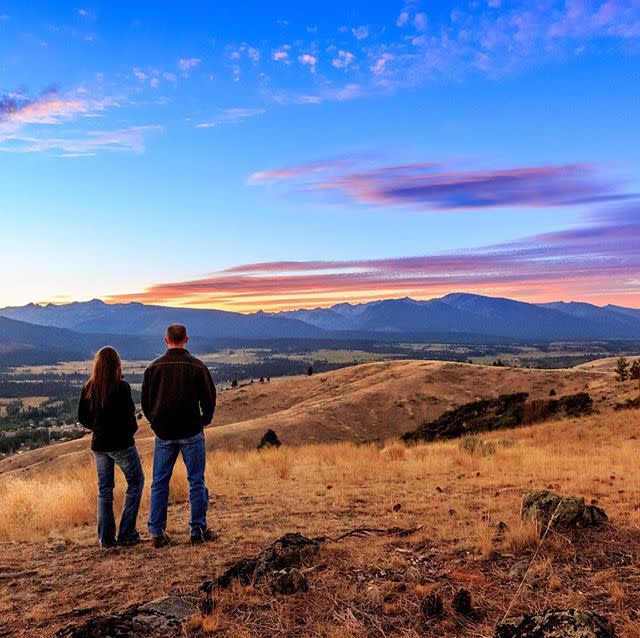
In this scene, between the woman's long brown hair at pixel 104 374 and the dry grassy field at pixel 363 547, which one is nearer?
the dry grassy field at pixel 363 547

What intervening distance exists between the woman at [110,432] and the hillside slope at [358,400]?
25.4 m

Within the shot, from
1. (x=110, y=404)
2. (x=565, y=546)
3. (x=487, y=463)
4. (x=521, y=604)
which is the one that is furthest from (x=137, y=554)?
(x=487, y=463)

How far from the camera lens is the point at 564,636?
3359 mm

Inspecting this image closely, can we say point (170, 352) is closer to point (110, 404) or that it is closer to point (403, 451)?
point (110, 404)

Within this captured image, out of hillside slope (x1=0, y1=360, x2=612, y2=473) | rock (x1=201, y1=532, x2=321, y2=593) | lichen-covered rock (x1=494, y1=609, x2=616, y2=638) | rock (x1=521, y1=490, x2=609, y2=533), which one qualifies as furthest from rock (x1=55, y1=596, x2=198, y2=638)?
hillside slope (x1=0, y1=360, x2=612, y2=473)

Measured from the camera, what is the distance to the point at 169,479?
7.05m

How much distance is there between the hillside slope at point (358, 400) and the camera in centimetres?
3891

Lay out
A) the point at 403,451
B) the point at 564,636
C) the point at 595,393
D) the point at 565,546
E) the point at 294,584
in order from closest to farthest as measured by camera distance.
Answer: the point at 564,636
the point at 294,584
the point at 565,546
the point at 403,451
the point at 595,393

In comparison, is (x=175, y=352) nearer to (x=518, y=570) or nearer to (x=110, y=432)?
(x=110, y=432)

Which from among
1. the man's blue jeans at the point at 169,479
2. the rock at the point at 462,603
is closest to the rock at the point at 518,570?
the rock at the point at 462,603

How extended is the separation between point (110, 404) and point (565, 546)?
5.58 m

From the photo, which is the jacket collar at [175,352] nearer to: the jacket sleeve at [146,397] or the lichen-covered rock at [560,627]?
the jacket sleeve at [146,397]

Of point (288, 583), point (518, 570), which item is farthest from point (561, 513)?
point (288, 583)

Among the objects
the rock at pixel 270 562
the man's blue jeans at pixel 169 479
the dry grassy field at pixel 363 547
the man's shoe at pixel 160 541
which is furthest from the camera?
the man's blue jeans at pixel 169 479
